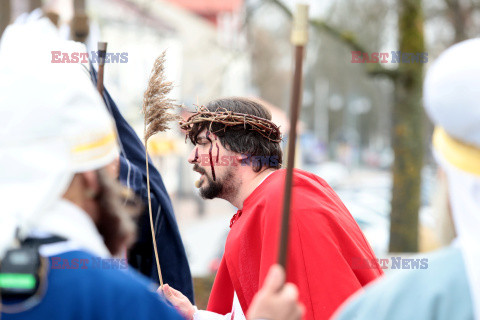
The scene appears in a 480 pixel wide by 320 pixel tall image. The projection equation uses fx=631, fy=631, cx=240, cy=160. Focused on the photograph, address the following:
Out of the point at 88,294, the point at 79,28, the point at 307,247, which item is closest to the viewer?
the point at 88,294

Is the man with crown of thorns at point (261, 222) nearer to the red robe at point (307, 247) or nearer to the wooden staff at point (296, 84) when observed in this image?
the red robe at point (307, 247)

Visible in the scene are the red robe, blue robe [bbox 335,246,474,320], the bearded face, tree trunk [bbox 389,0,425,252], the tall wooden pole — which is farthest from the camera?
tree trunk [bbox 389,0,425,252]

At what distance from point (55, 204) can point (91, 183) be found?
4.3 inches

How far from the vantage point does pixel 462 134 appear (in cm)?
152

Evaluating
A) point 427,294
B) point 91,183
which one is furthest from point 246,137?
point 427,294

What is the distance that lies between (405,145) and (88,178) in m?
7.27

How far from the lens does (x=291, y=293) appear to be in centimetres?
162

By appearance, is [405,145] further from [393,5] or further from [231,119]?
[231,119]

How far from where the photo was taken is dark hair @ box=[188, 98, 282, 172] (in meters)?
3.35

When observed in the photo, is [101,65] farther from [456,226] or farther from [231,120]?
[456,226]

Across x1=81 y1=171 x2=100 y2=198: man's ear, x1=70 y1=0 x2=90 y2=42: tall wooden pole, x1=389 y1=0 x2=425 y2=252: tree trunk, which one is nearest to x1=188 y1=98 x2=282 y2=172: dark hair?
x1=70 y1=0 x2=90 y2=42: tall wooden pole

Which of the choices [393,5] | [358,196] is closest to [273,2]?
[393,5]

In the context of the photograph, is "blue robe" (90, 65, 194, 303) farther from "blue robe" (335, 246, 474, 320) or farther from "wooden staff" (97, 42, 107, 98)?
"blue robe" (335, 246, 474, 320)

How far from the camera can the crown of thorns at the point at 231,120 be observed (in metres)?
3.40
